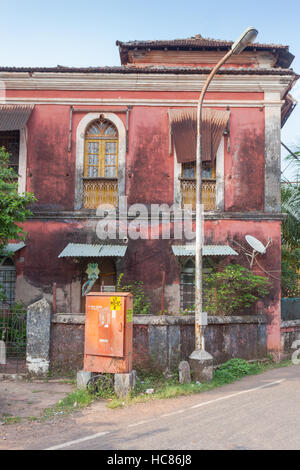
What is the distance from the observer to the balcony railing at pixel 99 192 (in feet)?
42.9

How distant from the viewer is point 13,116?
13.0m

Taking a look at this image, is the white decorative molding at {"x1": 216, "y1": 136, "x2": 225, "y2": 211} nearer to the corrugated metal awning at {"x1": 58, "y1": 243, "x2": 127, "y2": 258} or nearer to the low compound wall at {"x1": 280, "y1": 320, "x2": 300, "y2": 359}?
the corrugated metal awning at {"x1": 58, "y1": 243, "x2": 127, "y2": 258}

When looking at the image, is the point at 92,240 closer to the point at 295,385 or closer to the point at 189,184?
the point at 189,184

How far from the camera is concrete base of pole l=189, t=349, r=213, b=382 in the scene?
9062mm

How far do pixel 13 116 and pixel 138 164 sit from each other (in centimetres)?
397

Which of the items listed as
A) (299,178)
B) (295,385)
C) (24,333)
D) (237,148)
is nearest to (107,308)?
(24,333)

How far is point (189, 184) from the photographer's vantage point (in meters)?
13.2

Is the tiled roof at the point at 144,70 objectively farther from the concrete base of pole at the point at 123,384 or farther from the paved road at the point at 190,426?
the paved road at the point at 190,426

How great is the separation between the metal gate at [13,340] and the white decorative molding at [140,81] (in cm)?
707

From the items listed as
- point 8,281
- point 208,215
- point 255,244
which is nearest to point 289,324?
point 255,244

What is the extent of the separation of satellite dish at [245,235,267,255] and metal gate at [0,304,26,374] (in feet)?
21.0

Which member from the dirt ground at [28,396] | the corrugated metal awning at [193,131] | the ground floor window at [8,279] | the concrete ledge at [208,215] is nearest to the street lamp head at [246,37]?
the corrugated metal awning at [193,131]

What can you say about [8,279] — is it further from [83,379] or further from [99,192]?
[83,379]

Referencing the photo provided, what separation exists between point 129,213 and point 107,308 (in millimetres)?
5053
